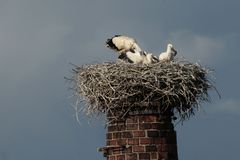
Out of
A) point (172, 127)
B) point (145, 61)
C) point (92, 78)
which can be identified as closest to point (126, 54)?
point (145, 61)

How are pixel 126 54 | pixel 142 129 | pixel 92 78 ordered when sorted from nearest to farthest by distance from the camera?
pixel 142 129 < pixel 92 78 < pixel 126 54

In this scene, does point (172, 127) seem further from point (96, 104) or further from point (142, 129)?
point (96, 104)

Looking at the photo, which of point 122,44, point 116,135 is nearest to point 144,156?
point 116,135

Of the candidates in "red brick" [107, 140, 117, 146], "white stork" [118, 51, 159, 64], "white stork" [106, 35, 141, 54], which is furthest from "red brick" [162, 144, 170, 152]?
"white stork" [106, 35, 141, 54]

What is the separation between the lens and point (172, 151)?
5758 millimetres

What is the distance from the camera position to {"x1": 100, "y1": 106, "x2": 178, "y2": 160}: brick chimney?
555cm

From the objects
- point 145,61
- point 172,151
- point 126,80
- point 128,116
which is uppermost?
point 145,61

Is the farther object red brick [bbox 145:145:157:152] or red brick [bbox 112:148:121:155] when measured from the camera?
red brick [bbox 112:148:121:155]

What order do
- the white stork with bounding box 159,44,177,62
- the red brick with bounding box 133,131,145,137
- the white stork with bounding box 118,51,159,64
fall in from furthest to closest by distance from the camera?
the white stork with bounding box 159,44,177,62
the white stork with bounding box 118,51,159,64
the red brick with bounding box 133,131,145,137

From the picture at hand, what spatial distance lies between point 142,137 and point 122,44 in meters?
1.77

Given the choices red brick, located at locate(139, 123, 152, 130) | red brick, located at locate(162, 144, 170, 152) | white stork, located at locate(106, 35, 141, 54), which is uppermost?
white stork, located at locate(106, 35, 141, 54)

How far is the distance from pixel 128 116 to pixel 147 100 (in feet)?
0.96

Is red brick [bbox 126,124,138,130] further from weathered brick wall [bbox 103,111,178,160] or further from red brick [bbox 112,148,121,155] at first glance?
red brick [bbox 112,148,121,155]

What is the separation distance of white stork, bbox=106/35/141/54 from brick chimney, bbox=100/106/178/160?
1.19 meters
